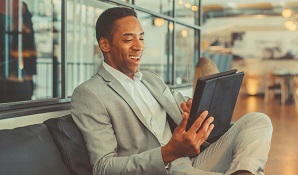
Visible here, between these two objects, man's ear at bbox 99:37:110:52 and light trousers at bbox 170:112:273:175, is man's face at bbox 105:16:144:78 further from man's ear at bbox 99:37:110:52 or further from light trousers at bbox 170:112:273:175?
light trousers at bbox 170:112:273:175

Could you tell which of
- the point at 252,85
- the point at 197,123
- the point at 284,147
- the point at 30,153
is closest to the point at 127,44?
the point at 197,123

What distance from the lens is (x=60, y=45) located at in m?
2.89

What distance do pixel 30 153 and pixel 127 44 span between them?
28.6 inches

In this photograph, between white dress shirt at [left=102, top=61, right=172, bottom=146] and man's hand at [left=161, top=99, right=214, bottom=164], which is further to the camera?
white dress shirt at [left=102, top=61, right=172, bottom=146]

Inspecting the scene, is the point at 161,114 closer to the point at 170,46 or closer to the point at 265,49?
the point at 170,46

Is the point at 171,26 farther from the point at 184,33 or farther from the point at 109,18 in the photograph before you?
the point at 109,18

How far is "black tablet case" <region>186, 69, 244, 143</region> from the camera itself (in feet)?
5.68

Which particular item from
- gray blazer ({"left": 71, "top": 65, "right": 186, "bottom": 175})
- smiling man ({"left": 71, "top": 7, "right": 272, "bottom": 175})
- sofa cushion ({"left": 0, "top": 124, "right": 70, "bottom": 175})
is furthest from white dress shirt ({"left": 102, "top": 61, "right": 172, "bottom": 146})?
sofa cushion ({"left": 0, "top": 124, "right": 70, "bottom": 175})

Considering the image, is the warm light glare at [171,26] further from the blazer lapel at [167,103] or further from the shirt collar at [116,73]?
the shirt collar at [116,73]

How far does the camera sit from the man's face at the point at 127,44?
2.11 m

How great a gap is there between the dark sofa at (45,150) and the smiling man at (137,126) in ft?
0.19

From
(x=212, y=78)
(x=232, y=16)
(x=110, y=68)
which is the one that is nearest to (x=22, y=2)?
(x=110, y=68)

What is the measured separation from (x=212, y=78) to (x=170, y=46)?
4531 mm

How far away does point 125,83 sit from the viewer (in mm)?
2201
